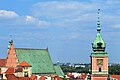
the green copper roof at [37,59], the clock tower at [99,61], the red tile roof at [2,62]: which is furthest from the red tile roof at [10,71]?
the clock tower at [99,61]

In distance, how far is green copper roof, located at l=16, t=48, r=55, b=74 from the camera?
271ft

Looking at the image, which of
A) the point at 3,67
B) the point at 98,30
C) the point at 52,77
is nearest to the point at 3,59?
the point at 3,67

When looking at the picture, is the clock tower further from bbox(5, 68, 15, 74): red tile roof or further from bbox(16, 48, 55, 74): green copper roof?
bbox(16, 48, 55, 74): green copper roof

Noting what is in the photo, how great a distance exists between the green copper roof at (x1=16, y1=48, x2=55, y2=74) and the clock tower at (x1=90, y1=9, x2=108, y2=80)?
3607 cm

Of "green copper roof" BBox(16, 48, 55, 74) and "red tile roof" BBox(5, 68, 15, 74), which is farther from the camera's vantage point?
"green copper roof" BBox(16, 48, 55, 74)

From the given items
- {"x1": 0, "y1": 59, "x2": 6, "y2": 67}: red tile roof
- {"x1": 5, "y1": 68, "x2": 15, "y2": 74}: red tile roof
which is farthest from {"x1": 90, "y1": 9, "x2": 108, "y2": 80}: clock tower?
{"x1": 0, "y1": 59, "x2": 6, "y2": 67}: red tile roof

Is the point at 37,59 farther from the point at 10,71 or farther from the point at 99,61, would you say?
the point at 99,61

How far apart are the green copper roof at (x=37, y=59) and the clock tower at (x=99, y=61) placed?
3607 cm

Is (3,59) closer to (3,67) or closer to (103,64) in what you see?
(3,67)

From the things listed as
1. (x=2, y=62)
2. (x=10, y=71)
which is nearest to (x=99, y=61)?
(x=10, y=71)

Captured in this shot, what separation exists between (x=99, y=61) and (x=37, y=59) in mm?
39091

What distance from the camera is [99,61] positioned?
155 ft

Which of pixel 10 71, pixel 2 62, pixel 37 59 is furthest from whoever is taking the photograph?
pixel 2 62

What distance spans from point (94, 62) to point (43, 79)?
32085 mm
